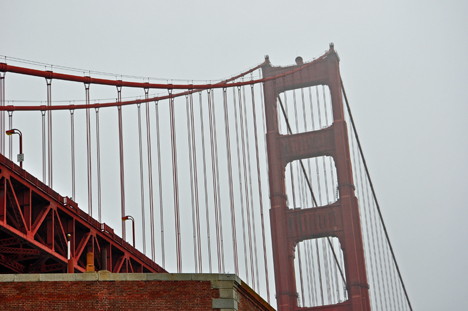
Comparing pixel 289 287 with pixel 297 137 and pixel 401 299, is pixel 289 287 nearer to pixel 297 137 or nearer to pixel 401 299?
pixel 297 137

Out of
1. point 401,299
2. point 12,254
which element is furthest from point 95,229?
point 401,299

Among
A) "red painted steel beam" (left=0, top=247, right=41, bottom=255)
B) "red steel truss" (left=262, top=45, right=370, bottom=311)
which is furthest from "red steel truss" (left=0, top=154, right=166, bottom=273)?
"red steel truss" (left=262, top=45, right=370, bottom=311)

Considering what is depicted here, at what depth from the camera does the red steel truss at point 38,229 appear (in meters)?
25.4

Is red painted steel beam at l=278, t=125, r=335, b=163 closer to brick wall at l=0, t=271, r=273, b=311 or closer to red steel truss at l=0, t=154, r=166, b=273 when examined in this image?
Answer: red steel truss at l=0, t=154, r=166, b=273

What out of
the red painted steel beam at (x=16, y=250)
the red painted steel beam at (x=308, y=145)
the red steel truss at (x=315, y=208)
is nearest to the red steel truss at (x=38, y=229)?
the red painted steel beam at (x=16, y=250)

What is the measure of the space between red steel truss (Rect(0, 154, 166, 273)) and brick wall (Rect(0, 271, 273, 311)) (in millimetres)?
6263

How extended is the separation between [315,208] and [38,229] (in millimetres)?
16411

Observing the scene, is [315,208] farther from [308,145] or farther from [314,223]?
[308,145]

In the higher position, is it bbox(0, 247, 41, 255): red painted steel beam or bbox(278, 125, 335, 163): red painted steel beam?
bbox(278, 125, 335, 163): red painted steel beam

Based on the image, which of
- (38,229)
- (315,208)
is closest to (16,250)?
(38,229)

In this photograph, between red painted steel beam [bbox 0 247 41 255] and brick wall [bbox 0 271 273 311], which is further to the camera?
red painted steel beam [bbox 0 247 41 255]

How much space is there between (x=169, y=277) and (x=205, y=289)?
0.74 m

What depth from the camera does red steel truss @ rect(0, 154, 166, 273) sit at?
25438 mm

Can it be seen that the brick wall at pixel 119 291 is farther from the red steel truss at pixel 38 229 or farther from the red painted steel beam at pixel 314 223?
the red painted steel beam at pixel 314 223
